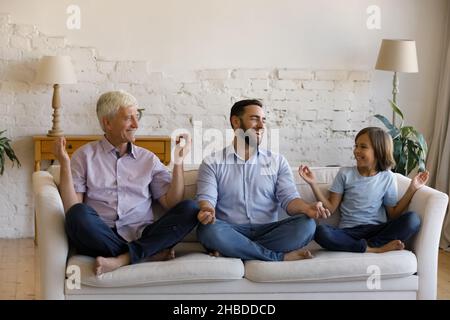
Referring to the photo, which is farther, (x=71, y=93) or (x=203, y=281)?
(x=71, y=93)

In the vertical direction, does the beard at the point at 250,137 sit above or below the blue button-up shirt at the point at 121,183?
above

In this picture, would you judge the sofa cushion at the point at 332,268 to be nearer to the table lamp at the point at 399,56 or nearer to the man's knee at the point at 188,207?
the man's knee at the point at 188,207

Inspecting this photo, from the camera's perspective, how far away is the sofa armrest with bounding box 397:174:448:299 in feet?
12.3

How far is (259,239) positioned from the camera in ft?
12.5

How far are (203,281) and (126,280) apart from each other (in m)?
0.34

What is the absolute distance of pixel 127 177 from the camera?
3863mm

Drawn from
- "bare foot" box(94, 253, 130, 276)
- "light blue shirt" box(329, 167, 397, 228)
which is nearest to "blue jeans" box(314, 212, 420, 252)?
"light blue shirt" box(329, 167, 397, 228)

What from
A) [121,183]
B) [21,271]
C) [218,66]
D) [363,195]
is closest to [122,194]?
[121,183]

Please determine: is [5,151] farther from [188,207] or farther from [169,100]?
[188,207]

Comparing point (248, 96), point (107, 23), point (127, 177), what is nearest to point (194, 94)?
point (248, 96)

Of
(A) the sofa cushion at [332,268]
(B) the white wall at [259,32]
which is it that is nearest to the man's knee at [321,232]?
(A) the sofa cushion at [332,268]

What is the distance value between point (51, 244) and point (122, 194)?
1.50 feet

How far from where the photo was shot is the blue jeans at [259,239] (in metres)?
3.68

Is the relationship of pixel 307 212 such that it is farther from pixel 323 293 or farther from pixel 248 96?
pixel 248 96
